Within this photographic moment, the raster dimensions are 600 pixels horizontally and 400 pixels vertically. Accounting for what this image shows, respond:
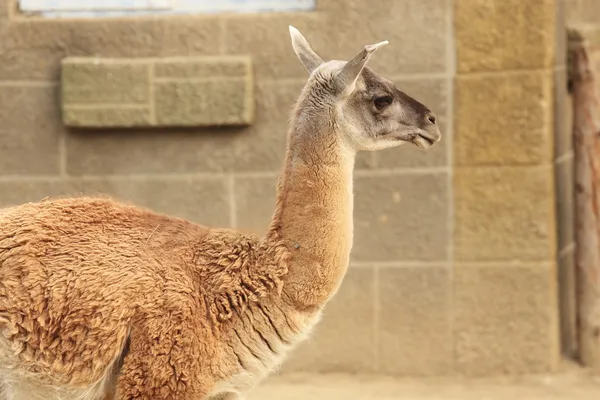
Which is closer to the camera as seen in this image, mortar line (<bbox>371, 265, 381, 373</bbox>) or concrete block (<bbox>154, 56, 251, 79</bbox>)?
concrete block (<bbox>154, 56, 251, 79</bbox>)

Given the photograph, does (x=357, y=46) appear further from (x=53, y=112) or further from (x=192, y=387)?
(x=192, y=387)

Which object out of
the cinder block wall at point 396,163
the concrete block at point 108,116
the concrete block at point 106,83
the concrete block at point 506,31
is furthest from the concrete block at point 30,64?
the concrete block at point 506,31

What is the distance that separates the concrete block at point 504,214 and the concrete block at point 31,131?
2.37 metres

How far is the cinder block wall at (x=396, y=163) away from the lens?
6.22 m

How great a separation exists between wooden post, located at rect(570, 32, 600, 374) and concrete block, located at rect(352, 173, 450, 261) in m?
0.95

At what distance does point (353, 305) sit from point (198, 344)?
2.55 m

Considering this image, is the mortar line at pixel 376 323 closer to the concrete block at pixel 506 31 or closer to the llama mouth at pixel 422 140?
the concrete block at pixel 506 31

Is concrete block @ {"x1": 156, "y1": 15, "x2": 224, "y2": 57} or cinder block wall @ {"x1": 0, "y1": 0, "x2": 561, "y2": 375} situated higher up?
concrete block @ {"x1": 156, "y1": 15, "x2": 224, "y2": 57}

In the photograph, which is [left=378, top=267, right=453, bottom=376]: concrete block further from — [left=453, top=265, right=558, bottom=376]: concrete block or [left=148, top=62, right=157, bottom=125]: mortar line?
[left=148, top=62, right=157, bottom=125]: mortar line

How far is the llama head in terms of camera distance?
428 centimetres

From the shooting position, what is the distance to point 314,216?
13.6 ft

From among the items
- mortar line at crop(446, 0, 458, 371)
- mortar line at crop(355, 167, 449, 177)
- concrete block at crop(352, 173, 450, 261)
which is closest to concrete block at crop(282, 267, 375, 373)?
concrete block at crop(352, 173, 450, 261)

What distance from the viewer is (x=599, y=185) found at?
21.5ft

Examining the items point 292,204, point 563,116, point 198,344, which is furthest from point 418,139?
point 563,116
